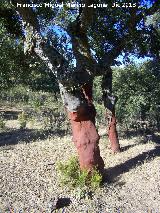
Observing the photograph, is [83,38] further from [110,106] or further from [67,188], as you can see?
[67,188]

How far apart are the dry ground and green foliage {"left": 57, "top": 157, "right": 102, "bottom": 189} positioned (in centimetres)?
21

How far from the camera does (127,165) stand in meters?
11.2

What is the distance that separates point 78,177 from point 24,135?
28.1 ft

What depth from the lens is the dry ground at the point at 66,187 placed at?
809 cm

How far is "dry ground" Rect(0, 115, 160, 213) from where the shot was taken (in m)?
8.09

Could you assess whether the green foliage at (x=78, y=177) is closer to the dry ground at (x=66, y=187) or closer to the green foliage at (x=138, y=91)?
the dry ground at (x=66, y=187)

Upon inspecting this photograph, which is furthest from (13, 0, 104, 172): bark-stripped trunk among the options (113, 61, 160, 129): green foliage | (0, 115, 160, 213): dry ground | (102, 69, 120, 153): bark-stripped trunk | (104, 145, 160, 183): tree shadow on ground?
(113, 61, 160, 129): green foliage

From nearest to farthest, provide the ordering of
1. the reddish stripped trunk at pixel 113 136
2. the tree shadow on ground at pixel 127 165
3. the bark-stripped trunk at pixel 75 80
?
1. the bark-stripped trunk at pixel 75 80
2. the tree shadow on ground at pixel 127 165
3. the reddish stripped trunk at pixel 113 136

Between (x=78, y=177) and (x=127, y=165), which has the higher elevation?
(x=78, y=177)

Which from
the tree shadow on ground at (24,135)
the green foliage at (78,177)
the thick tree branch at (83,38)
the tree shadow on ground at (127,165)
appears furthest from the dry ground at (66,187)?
the thick tree branch at (83,38)

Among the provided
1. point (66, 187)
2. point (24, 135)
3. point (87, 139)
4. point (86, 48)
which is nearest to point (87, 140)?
point (87, 139)

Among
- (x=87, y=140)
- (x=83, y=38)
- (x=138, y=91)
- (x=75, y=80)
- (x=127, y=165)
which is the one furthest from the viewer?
(x=138, y=91)

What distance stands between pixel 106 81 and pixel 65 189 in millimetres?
4960

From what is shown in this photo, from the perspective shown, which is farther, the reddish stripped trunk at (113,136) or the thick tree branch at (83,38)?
the reddish stripped trunk at (113,136)
